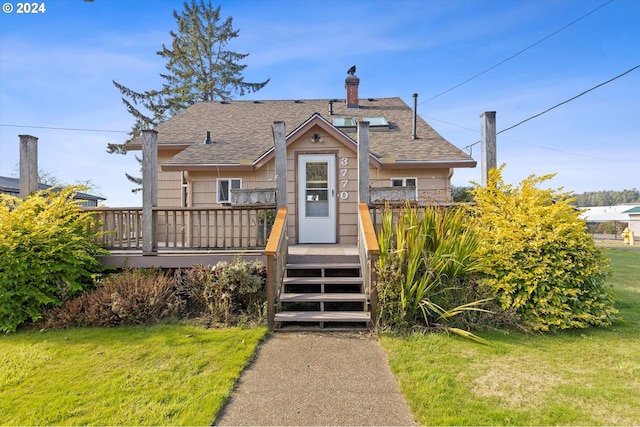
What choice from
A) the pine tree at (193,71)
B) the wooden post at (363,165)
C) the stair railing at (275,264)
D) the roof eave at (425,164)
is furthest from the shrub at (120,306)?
the pine tree at (193,71)

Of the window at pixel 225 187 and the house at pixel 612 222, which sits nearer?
the window at pixel 225 187

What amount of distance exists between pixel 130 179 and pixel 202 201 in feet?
54.8

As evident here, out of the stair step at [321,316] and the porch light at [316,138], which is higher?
the porch light at [316,138]

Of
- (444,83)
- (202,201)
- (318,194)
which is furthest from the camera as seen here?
(444,83)

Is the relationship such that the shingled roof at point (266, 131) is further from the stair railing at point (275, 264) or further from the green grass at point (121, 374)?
the green grass at point (121, 374)

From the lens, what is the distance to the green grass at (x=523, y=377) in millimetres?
2768

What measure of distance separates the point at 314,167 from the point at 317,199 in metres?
0.82

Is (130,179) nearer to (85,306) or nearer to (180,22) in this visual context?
(180,22)

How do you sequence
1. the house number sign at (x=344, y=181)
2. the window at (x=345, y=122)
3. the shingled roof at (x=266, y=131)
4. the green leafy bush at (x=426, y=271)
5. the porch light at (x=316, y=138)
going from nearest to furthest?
the green leafy bush at (x=426, y=271)
the porch light at (x=316, y=138)
the house number sign at (x=344, y=181)
the shingled roof at (x=266, y=131)
the window at (x=345, y=122)

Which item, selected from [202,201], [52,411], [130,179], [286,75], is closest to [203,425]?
[52,411]

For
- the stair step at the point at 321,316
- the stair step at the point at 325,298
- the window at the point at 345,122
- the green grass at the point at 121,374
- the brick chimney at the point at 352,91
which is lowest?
the green grass at the point at 121,374

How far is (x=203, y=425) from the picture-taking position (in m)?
2.60

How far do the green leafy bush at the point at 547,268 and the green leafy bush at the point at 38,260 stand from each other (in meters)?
6.63

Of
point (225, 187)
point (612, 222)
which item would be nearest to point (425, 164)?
point (225, 187)
